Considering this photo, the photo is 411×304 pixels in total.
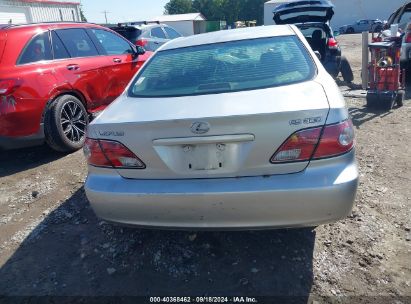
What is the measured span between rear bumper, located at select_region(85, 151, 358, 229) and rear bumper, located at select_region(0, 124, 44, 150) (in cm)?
253

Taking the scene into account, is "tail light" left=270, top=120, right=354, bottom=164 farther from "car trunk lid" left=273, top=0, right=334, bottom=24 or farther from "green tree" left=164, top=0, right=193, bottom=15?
"green tree" left=164, top=0, right=193, bottom=15

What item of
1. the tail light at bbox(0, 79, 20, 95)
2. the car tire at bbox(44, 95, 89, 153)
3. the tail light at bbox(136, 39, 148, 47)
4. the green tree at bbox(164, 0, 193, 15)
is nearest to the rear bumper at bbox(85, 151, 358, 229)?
the tail light at bbox(0, 79, 20, 95)

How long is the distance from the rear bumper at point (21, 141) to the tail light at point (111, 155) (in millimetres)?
2276

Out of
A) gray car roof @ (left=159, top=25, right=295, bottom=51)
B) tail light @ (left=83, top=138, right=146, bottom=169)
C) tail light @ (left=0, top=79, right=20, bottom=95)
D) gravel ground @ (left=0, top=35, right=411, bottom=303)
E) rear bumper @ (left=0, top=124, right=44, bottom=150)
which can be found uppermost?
gray car roof @ (left=159, top=25, right=295, bottom=51)

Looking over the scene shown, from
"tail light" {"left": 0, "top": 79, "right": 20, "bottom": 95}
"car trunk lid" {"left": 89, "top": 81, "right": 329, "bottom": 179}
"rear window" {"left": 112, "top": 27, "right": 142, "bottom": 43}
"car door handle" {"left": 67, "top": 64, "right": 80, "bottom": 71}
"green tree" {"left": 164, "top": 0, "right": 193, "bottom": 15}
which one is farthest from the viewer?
"green tree" {"left": 164, "top": 0, "right": 193, "bottom": 15}

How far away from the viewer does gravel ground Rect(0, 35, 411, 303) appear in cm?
239

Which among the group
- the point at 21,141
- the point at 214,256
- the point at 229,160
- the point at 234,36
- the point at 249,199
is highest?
the point at 234,36

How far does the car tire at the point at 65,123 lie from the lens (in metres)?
4.58

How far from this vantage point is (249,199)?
2.14 m

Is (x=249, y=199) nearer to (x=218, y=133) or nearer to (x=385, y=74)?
(x=218, y=133)

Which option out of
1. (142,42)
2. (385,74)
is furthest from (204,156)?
(142,42)

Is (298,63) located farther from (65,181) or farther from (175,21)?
(175,21)

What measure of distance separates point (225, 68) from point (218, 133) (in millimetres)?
931

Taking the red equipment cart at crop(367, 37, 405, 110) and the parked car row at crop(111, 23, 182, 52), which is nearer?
the red equipment cart at crop(367, 37, 405, 110)
